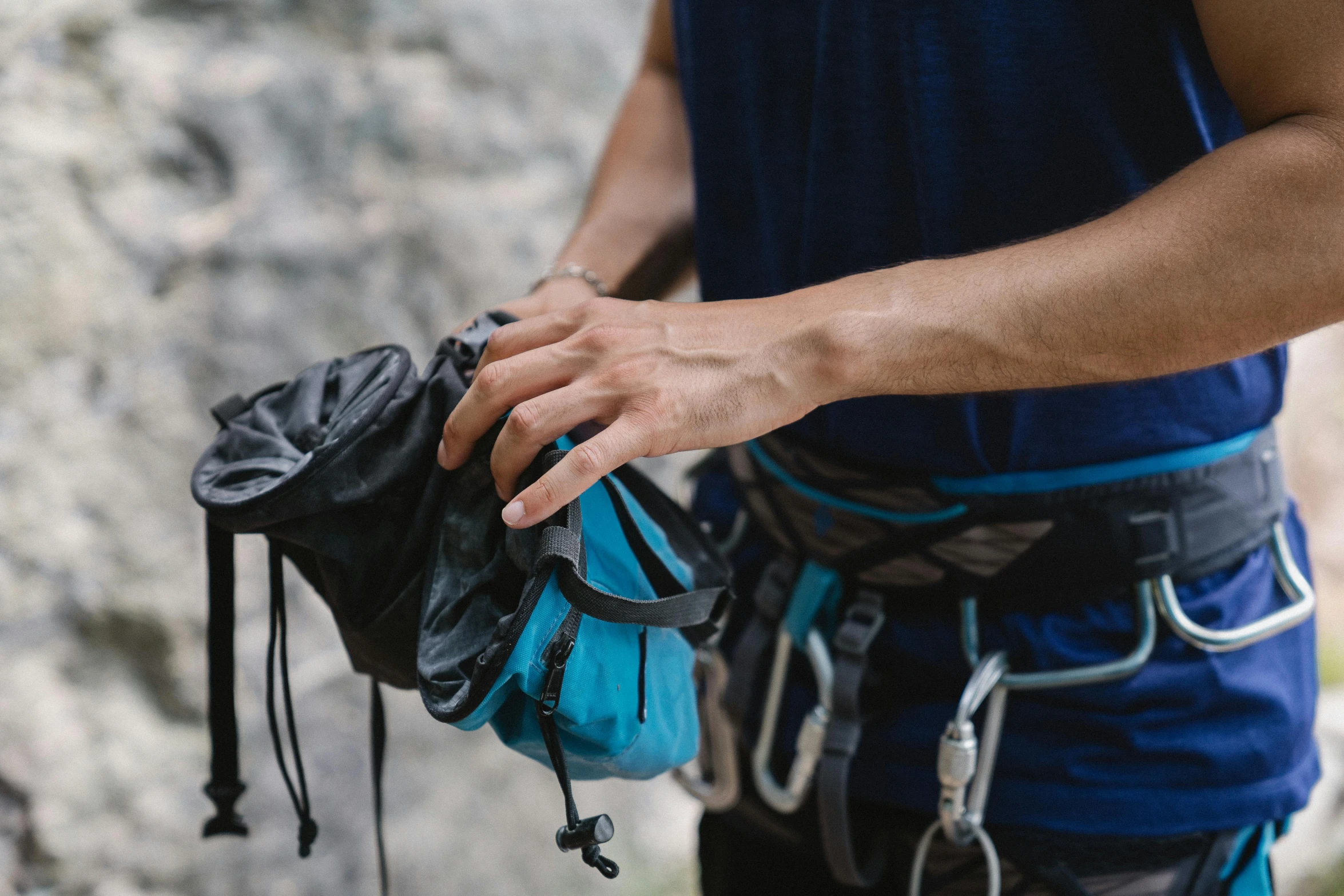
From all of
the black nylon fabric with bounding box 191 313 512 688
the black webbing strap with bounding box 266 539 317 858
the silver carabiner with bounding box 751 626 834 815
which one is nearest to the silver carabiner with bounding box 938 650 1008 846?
the silver carabiner with bounding box 751 626 834 815

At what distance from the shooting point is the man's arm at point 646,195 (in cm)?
111

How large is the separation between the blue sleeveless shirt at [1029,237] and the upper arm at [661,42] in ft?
0.78

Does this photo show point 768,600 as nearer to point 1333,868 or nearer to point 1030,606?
point 1030,606

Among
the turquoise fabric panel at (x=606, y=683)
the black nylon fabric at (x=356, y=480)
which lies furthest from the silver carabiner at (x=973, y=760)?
the black nylon fabric at (x=356, y=480)

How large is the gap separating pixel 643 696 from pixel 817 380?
0.93ft

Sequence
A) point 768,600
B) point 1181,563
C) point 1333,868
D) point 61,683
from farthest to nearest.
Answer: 1. point 1333,868
2. point 61,683
3. point 768,600
4. point 1181,563

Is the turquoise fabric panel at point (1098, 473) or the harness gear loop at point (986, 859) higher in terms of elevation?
the turquoise fabric panel at point (1098, 473)

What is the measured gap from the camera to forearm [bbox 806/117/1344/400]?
2.01 feet

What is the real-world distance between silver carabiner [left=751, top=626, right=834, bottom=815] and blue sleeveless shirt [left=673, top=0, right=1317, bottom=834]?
0.20ft

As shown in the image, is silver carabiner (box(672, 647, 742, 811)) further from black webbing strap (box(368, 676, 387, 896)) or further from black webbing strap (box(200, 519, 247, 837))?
black webbing strap (box(200, 519, 247, 837))

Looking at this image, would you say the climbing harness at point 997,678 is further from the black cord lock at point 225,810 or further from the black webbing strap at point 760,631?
the black cord lock at point 225,810

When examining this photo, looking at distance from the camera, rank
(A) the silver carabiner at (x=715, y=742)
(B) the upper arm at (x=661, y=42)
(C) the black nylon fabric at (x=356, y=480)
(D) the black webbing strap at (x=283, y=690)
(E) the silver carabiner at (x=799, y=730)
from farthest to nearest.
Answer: (B) the upper arm at (x=661, y=42) → (A) the silver carabiner at (x=715, y=742) → (E) the silver carabiner at (x=799, y=730) → (D) the black webbing strap at (x=283, y=690) → (C) the black nylon fabric at (x=356, y=480)

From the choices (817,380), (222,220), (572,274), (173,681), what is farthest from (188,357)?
(817,380)

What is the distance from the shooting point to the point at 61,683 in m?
1.38
